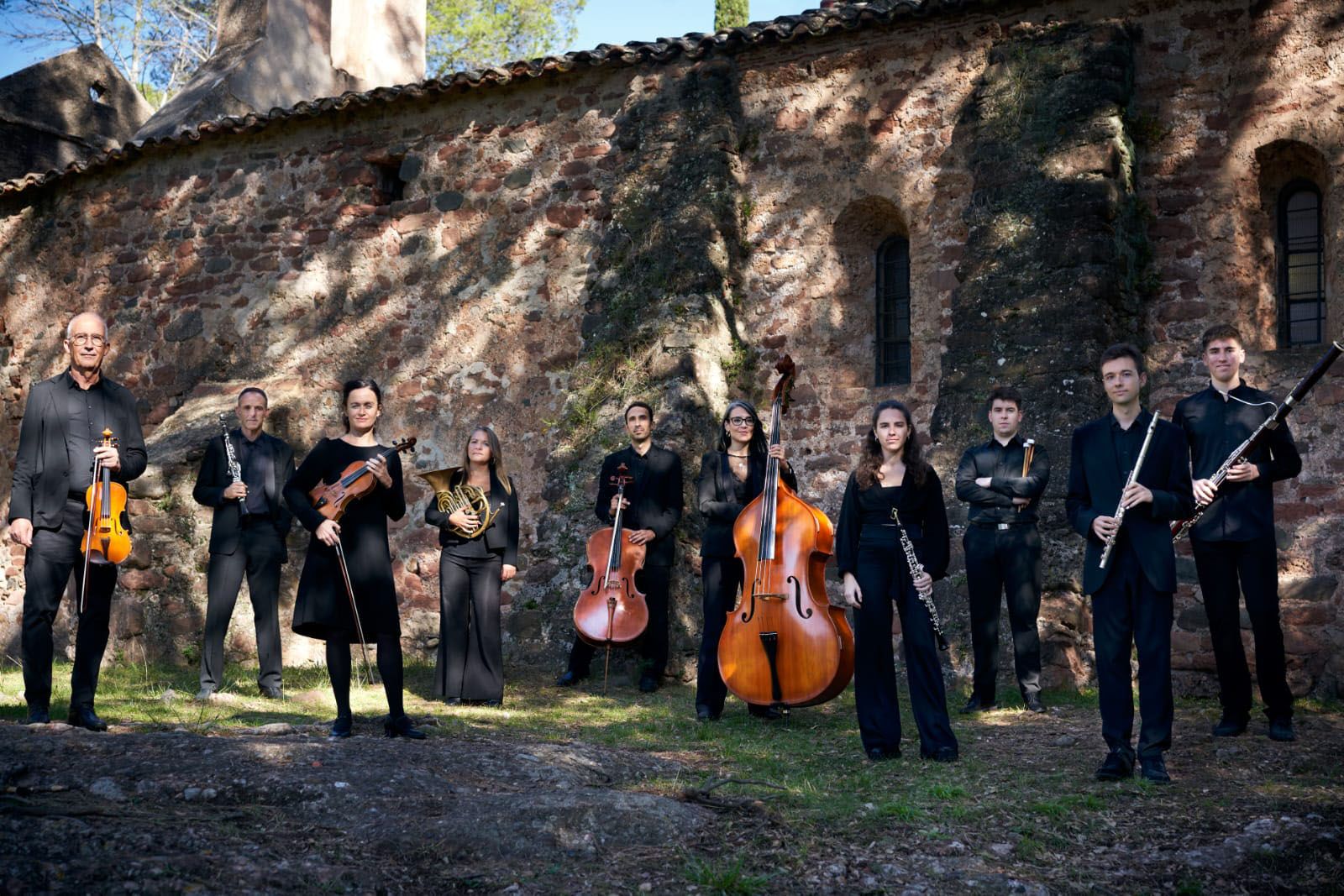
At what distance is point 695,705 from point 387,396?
191 inches

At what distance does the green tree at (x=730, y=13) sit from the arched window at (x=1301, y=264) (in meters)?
11.0

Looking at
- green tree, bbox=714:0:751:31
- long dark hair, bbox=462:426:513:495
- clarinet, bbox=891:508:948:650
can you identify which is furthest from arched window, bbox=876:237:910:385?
green tree, bbox=714:0:751:31

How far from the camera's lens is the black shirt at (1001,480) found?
7262 millimetres

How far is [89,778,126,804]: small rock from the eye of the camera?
4.34 meters

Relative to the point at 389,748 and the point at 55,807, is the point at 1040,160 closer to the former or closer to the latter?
the point at 389,748

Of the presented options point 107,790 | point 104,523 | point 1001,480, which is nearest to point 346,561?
point 104,523

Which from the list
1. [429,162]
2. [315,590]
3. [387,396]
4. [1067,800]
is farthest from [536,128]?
[1067,800]

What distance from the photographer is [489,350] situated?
10867 mm

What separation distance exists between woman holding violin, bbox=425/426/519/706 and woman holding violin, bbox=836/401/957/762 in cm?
262

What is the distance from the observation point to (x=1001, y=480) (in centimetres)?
728

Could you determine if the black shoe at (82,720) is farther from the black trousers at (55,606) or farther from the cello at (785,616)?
the cello at (785,616)

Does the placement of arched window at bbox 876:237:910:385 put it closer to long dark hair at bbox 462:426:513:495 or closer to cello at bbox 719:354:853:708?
long dark hair at bbox 462:426:513:495

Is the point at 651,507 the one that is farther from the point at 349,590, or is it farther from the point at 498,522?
the point at 349,590

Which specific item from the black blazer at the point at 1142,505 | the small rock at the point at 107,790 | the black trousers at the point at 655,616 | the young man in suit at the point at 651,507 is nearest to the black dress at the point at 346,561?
the small rock at the point at 107,790
